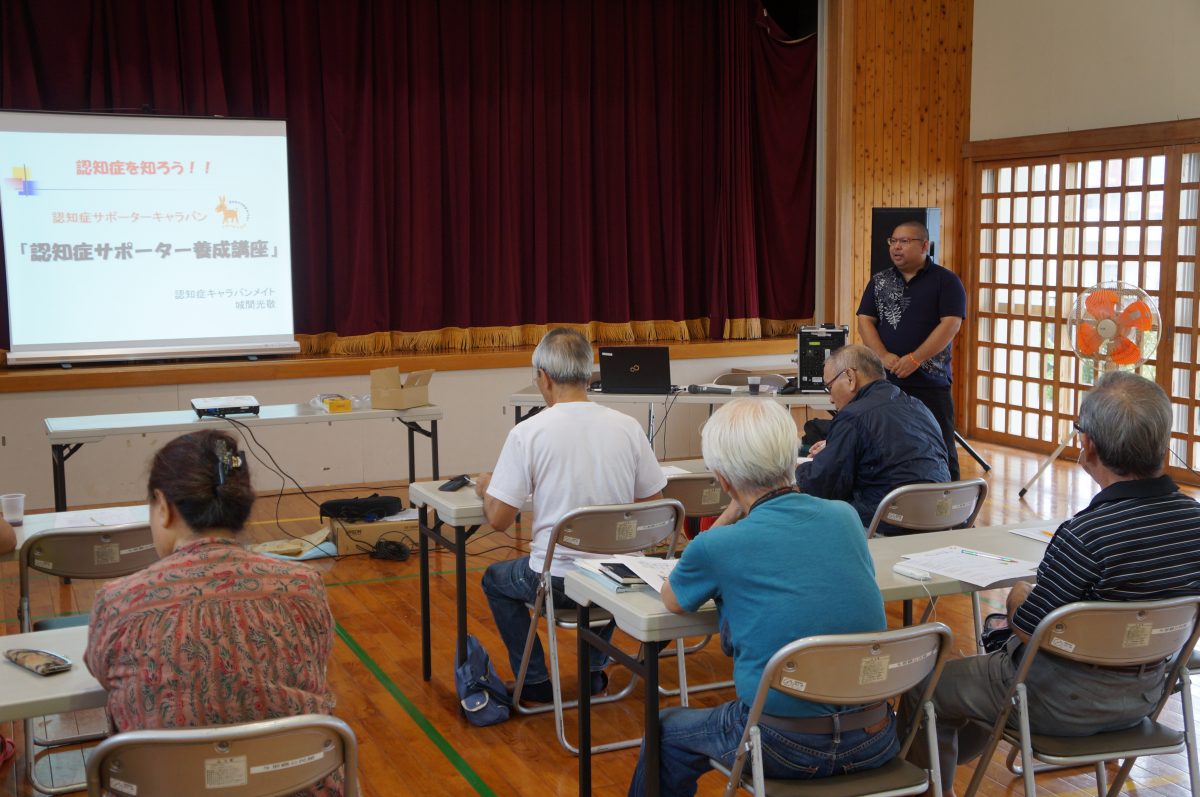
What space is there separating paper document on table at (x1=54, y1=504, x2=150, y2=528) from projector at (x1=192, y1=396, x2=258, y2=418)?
2031 mm

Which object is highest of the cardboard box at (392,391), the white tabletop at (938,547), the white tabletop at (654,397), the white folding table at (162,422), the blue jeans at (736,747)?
the cardboard box at (392,391)

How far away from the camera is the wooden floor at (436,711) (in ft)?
11.0

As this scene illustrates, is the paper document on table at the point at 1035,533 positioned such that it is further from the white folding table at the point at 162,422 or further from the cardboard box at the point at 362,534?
the cardboard box at the point at 362,534

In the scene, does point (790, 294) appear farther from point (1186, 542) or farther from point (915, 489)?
point (1186, 542)

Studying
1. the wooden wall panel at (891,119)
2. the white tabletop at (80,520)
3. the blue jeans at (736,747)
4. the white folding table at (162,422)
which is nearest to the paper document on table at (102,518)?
the white tabletop at (80,520)

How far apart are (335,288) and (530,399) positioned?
7.76 ft

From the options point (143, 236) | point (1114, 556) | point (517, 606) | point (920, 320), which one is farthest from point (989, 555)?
point (143, 236)

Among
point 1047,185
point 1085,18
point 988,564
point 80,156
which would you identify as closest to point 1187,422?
point 1047,185

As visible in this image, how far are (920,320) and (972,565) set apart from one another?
10.3 ft

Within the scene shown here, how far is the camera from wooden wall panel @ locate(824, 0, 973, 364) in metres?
8.97

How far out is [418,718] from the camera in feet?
12.7

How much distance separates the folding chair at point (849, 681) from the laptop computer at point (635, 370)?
12.9 ft

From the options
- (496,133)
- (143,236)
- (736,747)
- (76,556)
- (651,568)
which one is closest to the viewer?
(736,747)

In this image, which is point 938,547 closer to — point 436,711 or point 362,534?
point 436,711
